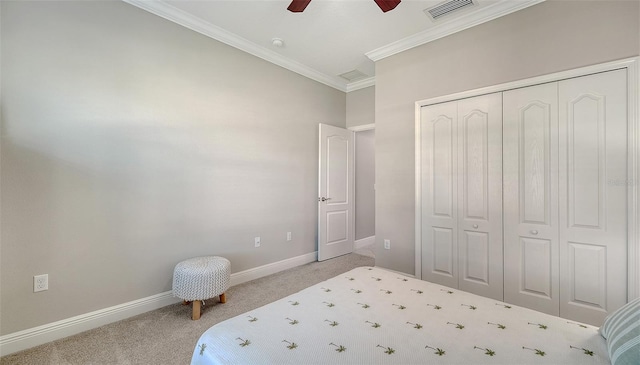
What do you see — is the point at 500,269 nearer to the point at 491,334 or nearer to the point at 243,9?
the point at 491,334

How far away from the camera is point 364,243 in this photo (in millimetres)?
5152

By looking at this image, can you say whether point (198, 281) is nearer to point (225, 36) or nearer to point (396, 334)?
point (396, 334)

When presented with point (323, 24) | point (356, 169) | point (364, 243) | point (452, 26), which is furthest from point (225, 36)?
point (364, 243)

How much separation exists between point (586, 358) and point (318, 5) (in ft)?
9.43

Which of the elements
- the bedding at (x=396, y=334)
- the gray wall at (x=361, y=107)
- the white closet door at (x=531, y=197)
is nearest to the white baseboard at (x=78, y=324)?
the bedding at (x=396, y=334)

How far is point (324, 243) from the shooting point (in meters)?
4.04

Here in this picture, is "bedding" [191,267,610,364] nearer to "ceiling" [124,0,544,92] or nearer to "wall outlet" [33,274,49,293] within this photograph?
"wall outlet" [33,274,49,293]

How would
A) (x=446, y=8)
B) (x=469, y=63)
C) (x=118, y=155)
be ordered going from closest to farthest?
(x=118, y=155) < (x=446, y=8) < (x=469, y=63)

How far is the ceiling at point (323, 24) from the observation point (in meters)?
2.45

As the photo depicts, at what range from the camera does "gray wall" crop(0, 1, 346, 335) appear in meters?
1.87

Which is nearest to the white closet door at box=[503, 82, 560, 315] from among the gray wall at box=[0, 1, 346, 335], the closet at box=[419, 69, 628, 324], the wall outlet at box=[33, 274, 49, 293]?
the closet at box=[419, 69, 628, 324]

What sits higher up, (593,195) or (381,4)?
(381,4)

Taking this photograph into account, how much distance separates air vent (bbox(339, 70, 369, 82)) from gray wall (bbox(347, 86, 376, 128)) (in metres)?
0.24

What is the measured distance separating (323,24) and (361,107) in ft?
5.82
